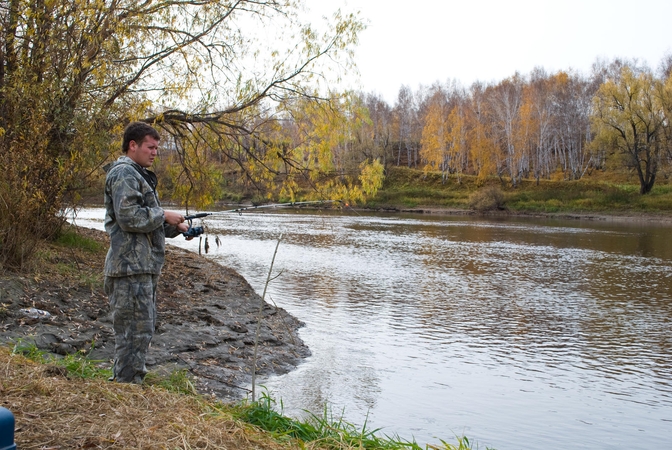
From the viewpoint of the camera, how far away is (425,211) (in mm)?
55688

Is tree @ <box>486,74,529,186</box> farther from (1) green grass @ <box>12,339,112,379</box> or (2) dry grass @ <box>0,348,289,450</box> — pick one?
(2) dry grass @ <box>0,348,289,450</box>

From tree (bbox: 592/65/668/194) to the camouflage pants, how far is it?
170 feet

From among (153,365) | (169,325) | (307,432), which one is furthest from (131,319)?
(169,325)

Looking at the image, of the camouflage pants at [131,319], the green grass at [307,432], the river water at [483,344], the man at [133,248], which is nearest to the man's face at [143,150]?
the man at [133,248]

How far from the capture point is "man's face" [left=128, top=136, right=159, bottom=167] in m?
4.34

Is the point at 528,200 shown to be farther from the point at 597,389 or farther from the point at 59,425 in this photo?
the point at 59,425

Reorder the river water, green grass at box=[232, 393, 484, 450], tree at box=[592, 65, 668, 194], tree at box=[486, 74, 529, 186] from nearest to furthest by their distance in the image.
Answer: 1. green grass at box=[232, 393, 484, 450]
2. the river water
3. tree at box=[592, 65, 668, 194]
4. tree at box=[486, 74, 529, 186]

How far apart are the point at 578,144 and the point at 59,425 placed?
70.5 m

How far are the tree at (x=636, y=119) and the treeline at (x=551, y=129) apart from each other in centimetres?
7

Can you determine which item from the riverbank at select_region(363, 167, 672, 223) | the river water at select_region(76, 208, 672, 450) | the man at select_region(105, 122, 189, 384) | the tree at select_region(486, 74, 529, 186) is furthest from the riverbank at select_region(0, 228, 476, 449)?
the tree at select_region(486, 74, 529, 186)

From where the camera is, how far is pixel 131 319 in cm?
429

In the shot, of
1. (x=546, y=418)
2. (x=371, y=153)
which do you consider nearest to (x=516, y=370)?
(x=546, y=418)

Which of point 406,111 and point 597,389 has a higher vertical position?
point 406,111

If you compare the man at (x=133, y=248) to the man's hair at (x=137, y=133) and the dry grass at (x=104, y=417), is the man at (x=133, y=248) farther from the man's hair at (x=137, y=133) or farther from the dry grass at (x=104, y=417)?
the dry grass at (x=104, y=417)
